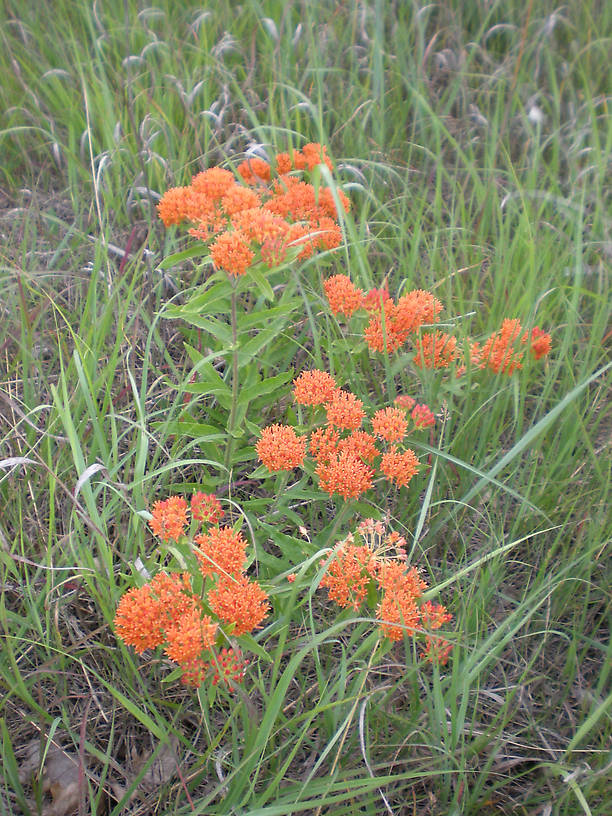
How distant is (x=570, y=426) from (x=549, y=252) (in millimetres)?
813

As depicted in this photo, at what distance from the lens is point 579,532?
2.08m

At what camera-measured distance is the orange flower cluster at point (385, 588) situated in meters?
1.58

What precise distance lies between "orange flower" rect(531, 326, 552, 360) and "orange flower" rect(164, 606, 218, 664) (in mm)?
1357

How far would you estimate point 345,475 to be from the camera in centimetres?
179

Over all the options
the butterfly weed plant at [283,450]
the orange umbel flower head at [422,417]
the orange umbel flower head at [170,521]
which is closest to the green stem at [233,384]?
the butterfly weed plant at [283,450]

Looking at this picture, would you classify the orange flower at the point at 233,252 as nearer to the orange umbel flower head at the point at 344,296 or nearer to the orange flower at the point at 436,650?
the orange umbel flower head at the point at 344,296

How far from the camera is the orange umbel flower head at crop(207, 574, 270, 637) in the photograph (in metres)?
1.51

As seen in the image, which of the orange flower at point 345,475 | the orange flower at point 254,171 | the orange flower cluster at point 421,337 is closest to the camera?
the orange flower at point 345,475

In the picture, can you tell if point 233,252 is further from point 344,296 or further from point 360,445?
point 360,445

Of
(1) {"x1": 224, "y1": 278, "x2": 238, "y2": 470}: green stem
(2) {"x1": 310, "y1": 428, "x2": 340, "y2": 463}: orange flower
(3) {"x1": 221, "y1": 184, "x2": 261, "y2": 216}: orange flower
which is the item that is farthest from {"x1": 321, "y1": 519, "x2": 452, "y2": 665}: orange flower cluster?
(3) {"x1": 221, "y1": 184, "x2": 261, "y2": 216}: orange flower

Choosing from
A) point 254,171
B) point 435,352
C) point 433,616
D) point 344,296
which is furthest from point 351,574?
point 254,171

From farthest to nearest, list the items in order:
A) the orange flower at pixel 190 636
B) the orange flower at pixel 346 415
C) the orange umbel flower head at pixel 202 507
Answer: the orange flower at pixel 346 415, the orange umbel flower head at pixel 202 507, the orange flower at pixel 190 636

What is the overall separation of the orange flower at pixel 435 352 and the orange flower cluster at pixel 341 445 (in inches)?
8.1

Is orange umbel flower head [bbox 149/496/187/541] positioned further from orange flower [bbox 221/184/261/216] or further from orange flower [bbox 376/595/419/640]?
orange flower [bbox 221/184/261/216]
